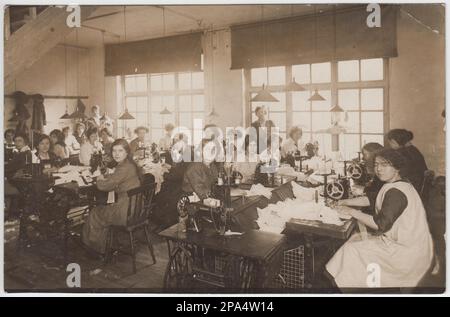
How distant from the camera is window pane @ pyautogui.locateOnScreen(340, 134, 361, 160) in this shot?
4.05 m

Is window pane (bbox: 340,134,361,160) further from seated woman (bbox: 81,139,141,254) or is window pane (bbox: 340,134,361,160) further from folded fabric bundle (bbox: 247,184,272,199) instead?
seated woman (bbox: 81,139,141,254)

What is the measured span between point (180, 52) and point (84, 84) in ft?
5.91

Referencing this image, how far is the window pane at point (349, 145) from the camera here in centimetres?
405

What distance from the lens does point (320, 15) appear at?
4.97 meters

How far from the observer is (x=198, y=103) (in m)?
5.54

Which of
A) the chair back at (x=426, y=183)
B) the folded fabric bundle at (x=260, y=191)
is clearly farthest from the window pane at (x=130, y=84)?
the chair back at (x=426, y=183)

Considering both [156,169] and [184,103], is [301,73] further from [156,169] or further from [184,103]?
[156,169]

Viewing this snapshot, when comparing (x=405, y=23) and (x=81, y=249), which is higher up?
(x=405, y=23)

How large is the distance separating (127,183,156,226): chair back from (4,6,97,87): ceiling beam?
1447 millimetres

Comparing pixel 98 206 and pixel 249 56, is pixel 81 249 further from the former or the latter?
pixel 249 56

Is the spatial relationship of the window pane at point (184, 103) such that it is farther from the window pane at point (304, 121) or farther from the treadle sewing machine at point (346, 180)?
the treadle sewing machine at point (346, 180)

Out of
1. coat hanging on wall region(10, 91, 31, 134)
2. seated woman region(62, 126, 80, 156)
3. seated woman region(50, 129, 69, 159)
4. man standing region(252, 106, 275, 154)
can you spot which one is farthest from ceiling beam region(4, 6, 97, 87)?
man standing region(252, 106, 275, 154)
